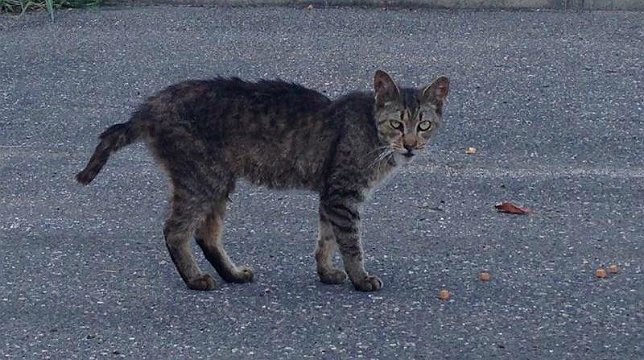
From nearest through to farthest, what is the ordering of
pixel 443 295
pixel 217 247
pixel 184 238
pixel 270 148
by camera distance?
pixel 443 295 → pixel 184 238 → pixel 270 148 → pixel 217 247

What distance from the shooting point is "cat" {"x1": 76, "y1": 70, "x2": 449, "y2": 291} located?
6.21m

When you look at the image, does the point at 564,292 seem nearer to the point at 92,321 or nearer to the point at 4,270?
the point at 92,321

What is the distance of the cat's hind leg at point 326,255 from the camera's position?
6.38 m

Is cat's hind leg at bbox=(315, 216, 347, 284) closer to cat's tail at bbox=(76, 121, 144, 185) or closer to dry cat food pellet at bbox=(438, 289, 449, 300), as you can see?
dry cat food pellet at bbox=(438, 289, 449, 300)

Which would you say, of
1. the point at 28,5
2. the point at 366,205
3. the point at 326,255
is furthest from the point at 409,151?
the point at 28,5

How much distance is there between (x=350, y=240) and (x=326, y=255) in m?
0.20

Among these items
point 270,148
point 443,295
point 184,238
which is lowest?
point 443,295

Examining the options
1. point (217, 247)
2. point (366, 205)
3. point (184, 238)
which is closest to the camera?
point (184, 238)

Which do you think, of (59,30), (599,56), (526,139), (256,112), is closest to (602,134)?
(526,139)

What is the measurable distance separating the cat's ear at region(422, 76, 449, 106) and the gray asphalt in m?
0.86

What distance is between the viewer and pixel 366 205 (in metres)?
7.48

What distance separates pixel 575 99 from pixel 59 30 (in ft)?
15.2

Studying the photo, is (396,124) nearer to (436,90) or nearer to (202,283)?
(436,90)

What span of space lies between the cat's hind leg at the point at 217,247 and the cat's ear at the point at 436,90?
113cm
